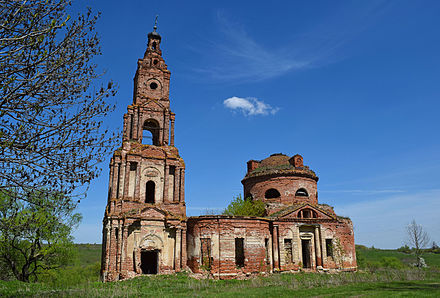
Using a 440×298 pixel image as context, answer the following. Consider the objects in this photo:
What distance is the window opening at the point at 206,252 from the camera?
2201cm

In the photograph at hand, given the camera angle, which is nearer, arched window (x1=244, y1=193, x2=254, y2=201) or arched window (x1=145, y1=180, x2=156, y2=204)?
arched window (x1=145, y1=180, x2=156, y2=204)

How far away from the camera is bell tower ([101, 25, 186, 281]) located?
68.9 ft

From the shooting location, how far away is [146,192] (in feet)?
81.5

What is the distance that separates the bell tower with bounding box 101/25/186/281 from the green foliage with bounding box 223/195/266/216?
320 inches

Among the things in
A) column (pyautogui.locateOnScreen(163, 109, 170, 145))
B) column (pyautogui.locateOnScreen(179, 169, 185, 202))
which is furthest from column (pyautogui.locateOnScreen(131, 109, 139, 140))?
column (pyautogui.locateOnScreen(179, 169, 185, 202))

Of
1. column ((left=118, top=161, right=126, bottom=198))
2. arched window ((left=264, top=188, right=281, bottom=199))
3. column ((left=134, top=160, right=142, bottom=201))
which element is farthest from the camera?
arched window ((left=264, top=188, right=281, bottom=199))

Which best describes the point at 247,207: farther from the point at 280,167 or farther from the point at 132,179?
the point at 132,179

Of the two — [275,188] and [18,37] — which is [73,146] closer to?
[18,37]

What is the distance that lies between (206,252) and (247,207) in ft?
26.8

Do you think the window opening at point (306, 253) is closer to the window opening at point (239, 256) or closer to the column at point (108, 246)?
the window opening at point (239, 256)

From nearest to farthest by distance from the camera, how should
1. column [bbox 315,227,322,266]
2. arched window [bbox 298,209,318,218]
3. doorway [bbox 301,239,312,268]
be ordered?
column [bbox 315,227,322,266] < doorway [bbox 301,239,312,268] < arched window [bbox 298,209,318,218]

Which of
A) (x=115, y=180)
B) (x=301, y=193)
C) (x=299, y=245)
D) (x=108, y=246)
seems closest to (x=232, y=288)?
(x=108, y=246)

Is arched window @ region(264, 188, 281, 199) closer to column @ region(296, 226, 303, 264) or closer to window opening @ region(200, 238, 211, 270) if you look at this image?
column @ region(296, 226, 303, 264)

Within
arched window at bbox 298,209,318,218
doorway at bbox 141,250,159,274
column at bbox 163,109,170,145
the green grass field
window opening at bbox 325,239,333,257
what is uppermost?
column at bbox 163,109,170,145
